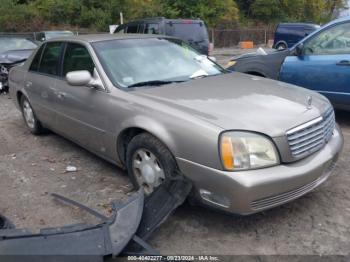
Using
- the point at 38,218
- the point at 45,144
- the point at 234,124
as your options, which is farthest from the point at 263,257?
the point at 45,144

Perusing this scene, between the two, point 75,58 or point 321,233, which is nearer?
point 321,233

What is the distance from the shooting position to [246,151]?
3.22 meters

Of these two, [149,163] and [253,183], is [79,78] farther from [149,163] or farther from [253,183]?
[253,183]

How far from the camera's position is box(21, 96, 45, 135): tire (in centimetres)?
622

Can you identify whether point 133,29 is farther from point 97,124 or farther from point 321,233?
point 321,233

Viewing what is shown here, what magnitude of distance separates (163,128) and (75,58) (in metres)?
1.88

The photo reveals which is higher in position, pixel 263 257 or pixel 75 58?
pixel 75 58

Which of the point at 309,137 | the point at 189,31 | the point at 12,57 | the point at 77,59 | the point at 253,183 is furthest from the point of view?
the point at 189,31

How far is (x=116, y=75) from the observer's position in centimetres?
434

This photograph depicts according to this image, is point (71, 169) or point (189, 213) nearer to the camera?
point (189, 213)

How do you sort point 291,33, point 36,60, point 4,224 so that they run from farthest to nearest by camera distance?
point 291,33 → point 36,60 → point 4,224

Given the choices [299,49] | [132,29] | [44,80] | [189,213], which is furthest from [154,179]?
[132,29]

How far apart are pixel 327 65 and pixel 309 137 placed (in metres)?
2.81

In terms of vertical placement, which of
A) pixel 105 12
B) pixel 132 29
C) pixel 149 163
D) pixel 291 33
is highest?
pixel 132 29
